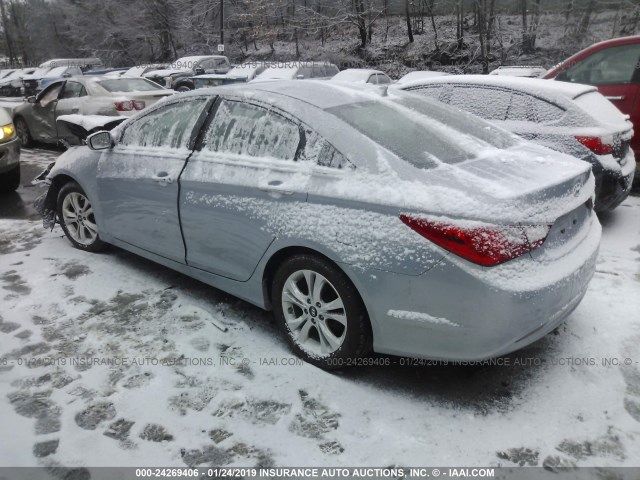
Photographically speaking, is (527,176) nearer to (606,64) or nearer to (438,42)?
(606,64)

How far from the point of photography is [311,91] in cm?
329

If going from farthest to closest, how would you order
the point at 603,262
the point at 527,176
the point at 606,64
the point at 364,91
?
the point at 606,64
the point at 603,262
the point at 364,91
the point at 527,176

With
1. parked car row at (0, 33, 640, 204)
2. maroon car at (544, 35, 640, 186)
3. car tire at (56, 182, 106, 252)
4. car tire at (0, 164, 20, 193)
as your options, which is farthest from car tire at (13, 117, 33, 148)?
maroon car at (544, 35, 640, 186)

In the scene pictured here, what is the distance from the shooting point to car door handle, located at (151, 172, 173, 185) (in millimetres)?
3613

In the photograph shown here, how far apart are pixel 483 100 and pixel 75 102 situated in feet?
24.7

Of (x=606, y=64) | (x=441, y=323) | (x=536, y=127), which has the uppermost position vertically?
(x=606, y=64)

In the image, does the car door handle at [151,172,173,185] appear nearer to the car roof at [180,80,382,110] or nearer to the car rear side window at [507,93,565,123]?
the car roof at [180,80,382,110]

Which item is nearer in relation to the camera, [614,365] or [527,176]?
[527,176]

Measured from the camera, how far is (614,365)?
9.69ft

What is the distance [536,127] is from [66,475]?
15.5ft

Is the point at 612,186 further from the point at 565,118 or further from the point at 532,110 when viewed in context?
the point at 532,110

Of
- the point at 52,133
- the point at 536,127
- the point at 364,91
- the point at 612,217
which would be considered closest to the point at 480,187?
the point at 364,91

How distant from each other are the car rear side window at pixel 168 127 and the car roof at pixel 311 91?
19 centimetres

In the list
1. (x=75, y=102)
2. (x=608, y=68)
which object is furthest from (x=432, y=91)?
(x=75, y=102)
